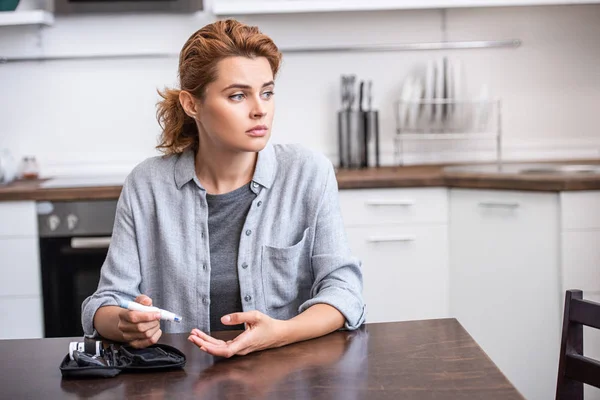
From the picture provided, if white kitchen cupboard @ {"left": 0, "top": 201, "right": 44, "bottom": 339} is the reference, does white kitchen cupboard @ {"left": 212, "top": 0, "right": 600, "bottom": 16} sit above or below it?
above

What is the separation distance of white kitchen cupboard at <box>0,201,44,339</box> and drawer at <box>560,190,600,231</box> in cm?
177

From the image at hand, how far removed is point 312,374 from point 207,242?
0.61 meters

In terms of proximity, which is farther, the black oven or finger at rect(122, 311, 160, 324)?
the black oven

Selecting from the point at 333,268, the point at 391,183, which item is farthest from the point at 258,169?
the point at 391,183

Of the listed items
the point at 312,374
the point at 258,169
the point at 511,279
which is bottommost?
the point at 511,279

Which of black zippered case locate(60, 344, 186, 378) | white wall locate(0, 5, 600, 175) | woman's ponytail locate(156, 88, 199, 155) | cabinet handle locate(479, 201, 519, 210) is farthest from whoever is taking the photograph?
white wall locate(0, 5, 600, 175)

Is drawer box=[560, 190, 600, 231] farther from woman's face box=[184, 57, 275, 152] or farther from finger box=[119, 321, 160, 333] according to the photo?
finger box=[119, 321, 160, 333]

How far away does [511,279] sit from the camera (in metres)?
2.86

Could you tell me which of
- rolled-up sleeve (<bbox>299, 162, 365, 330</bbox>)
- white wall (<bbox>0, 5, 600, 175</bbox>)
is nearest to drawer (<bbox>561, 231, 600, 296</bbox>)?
white wall (<bbox>0, 5, 600, 175</bbox>)

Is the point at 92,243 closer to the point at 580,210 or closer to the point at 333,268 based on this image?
the point at 333,268

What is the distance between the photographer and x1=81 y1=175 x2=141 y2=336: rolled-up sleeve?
167cm

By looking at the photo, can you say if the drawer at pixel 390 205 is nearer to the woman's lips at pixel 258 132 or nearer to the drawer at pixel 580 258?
the drawer at pixel 580 258

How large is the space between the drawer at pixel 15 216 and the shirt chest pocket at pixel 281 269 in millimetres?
1410

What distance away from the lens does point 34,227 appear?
2.94m
